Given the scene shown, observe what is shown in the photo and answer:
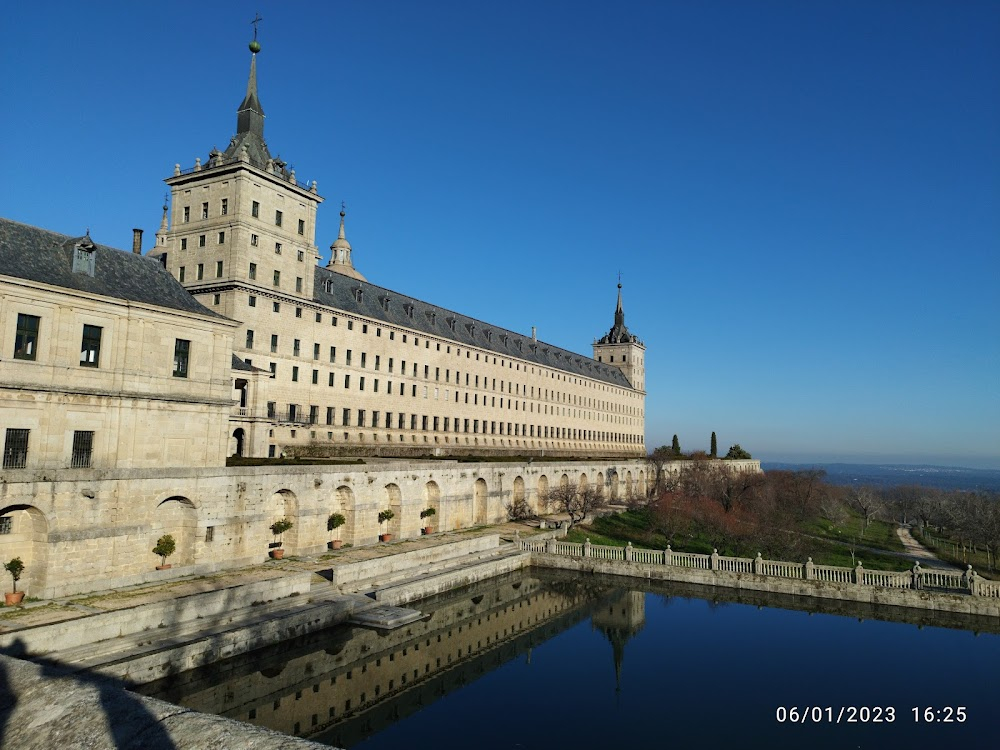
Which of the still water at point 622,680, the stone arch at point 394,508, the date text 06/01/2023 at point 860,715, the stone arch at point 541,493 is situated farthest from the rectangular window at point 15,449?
the stone arch at point 541,493

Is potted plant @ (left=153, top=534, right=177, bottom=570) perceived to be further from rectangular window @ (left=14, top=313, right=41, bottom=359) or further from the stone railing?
the stone railing

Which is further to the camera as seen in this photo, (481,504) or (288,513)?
(481,504)

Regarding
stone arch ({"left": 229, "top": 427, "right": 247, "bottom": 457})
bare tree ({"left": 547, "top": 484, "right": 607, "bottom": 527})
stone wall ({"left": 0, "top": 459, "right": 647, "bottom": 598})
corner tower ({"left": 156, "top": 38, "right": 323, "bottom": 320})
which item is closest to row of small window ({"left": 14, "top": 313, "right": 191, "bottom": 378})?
stone wall ({"left": 0, "top": 459, "right": 647, "bottom": 598})

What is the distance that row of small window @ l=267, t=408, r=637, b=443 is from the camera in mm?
51991

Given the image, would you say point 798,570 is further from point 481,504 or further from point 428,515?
point 481,504

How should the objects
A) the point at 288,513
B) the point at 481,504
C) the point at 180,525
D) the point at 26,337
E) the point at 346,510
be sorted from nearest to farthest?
the point at 26,337
the point at 180,525
the point at 288,513
the point at 346,510
the point at 481,504

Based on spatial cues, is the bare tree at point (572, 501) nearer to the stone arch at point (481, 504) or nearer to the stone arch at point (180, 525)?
the stone arch at point (481, 504)

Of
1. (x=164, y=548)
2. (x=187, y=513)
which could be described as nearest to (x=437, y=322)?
(x=187, y=513)

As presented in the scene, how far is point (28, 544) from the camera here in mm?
23266

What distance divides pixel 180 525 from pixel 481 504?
2539cm

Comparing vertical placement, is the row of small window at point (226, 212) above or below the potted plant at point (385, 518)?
above

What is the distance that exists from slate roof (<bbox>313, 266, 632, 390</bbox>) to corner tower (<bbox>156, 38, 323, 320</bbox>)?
17.3ft

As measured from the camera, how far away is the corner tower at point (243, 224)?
46438 mm

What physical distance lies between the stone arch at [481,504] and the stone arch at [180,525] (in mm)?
24295
